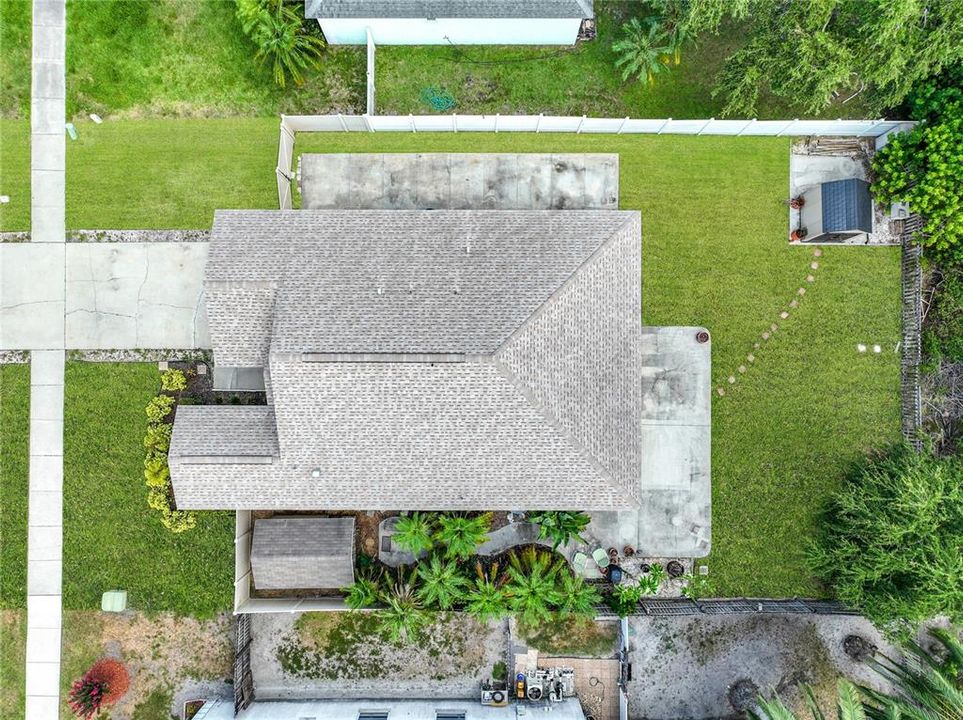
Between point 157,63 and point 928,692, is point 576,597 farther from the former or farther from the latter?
point 157,63

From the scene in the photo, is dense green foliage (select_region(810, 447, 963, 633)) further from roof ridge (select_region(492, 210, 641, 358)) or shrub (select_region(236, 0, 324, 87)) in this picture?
shrub (select_region(236, 0, 324, 87))

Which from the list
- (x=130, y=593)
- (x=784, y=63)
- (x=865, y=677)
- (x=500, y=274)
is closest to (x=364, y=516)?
(x=130, y=593)

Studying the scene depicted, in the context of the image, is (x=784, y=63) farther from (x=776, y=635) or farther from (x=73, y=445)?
(x=73, y=445)

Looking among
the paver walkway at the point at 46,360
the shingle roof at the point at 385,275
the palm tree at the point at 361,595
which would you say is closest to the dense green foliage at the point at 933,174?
the shingle roof at the point at 385,275

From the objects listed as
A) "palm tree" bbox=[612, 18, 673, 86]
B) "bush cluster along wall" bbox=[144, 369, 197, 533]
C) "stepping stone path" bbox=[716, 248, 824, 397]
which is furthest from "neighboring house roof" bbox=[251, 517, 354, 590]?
"palm tree" bbox=[612, 18, 673, 86]

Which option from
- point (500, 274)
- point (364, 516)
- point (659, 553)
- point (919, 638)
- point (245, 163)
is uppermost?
point (245, 163)

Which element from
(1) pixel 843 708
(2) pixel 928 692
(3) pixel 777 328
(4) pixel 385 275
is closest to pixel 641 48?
(3) pixel 777 328
